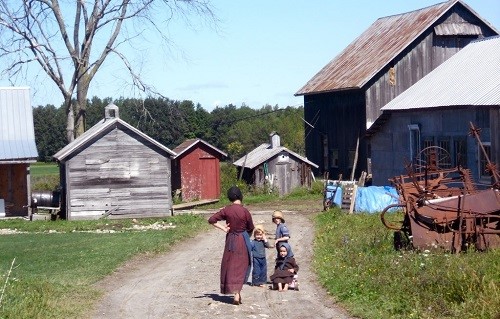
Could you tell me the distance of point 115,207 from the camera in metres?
34.9

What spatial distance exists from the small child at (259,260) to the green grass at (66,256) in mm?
2641

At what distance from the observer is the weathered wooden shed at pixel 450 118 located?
86.4 ft

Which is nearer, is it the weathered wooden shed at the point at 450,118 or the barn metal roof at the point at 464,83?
the weathered wooden shed at the point at 450,118

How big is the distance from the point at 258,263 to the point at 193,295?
1.40m

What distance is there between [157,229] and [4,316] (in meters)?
17.4

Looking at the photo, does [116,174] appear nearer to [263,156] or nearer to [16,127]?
[16,127]

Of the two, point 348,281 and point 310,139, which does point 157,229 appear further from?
point 310,139

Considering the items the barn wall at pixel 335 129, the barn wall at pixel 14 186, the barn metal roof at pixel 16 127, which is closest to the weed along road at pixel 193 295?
the barn metal roof at pixel 16 127

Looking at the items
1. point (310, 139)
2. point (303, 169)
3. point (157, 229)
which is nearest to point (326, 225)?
point (157, 229)

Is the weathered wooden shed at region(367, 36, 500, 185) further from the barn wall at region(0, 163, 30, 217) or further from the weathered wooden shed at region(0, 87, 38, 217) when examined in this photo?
the barn wall at region(0, 163, 30, 217)

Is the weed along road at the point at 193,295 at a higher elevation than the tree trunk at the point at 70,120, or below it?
below

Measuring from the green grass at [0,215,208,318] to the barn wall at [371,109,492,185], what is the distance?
7.50 meters

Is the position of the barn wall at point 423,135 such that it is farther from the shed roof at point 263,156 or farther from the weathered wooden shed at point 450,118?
the shed roof at point 263,156

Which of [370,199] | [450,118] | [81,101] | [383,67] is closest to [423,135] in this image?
[450,118]
